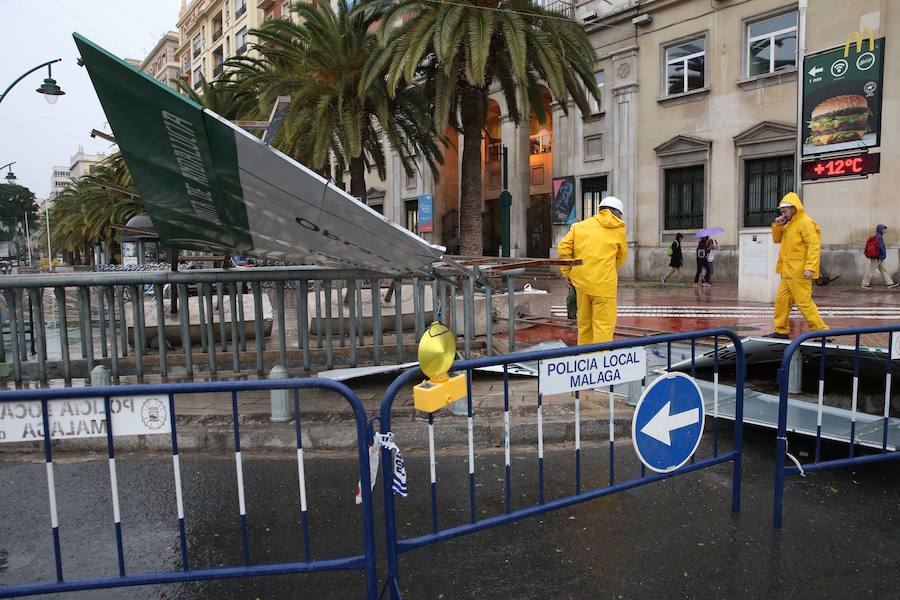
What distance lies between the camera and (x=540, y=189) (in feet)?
101

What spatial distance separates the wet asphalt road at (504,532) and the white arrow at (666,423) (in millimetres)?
564

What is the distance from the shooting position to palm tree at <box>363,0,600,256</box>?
1284 cm

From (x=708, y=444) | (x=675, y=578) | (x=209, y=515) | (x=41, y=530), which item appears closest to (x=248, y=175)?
(x=209, y=515)

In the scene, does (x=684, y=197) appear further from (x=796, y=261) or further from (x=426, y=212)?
(x=796, y=261)

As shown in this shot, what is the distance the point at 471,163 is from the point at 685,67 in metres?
11.7

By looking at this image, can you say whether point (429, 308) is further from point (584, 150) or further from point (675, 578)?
point (584, 150)

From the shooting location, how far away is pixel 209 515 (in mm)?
3955

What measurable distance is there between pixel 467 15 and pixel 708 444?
1086 cm

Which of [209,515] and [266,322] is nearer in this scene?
[209,515]

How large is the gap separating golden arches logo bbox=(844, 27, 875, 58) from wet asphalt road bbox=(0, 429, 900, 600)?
17.0 meters

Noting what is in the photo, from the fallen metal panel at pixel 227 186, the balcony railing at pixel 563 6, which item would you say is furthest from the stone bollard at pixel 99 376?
the balcony railing at pixel 563 6

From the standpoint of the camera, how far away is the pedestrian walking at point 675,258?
20.2m

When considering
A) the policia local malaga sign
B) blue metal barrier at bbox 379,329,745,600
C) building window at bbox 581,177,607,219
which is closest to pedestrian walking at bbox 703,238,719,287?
building window at bbox 581,177,607,219

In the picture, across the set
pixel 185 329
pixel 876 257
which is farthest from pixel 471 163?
pixel 876 257
